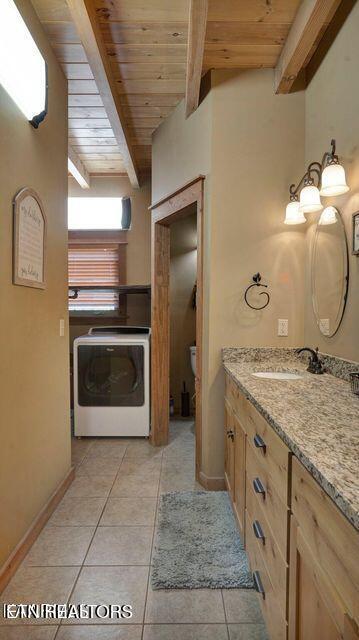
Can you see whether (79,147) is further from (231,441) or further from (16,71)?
(231,441)

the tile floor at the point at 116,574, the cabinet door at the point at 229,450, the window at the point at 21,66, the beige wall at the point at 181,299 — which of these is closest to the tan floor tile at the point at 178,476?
the tile floor at the point at 116,574

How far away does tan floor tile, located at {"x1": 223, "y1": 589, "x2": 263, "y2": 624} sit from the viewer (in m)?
1.36

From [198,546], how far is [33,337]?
4.55 feet

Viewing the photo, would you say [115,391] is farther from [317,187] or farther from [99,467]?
[317,187]

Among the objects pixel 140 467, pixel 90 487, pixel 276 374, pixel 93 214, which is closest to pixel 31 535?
pixel 90 487

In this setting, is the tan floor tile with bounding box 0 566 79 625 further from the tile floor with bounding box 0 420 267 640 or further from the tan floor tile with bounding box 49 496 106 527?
the tan floor tile with bounding box 49 496 106 527

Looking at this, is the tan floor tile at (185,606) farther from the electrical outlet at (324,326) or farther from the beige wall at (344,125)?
the electrical outlet at (324,326)

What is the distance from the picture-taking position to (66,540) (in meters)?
1.82

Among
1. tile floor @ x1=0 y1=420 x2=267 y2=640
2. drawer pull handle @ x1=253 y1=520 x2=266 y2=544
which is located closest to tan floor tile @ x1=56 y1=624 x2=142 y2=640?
tile floor @ x1=0 y1=420 x2=267 y2=640

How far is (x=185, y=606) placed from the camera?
141 cm

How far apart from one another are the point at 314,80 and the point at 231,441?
2.23m

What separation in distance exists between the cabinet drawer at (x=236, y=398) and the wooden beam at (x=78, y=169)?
2.67 meters

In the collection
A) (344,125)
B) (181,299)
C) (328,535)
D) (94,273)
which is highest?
(344,125)

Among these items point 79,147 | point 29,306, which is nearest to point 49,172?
point 29,306
